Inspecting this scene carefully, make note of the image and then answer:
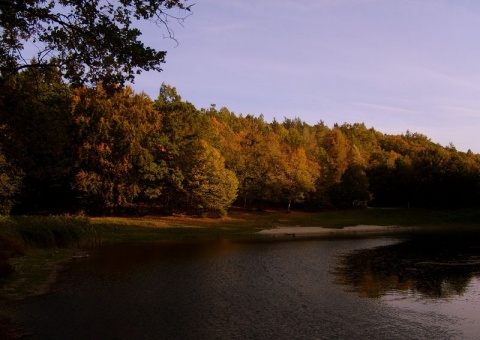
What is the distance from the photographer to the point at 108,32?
1205 cm

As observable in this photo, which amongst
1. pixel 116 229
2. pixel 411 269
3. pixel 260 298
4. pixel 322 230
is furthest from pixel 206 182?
pixel 260 298

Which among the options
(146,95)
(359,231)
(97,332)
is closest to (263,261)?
(97,332)

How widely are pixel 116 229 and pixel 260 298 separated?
30045 millimetres

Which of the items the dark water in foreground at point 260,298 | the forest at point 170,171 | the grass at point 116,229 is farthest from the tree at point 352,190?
the dark water in foreground at point 260,298

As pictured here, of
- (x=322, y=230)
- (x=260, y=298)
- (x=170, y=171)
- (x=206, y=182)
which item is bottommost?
(x=322, y=230)

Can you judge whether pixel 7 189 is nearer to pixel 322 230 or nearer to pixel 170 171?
pixel 170 171

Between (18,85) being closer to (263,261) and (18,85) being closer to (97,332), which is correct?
(97,332)

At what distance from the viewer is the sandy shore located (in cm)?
4882

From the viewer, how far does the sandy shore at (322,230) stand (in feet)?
160

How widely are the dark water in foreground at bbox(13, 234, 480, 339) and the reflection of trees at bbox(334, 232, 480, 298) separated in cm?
7

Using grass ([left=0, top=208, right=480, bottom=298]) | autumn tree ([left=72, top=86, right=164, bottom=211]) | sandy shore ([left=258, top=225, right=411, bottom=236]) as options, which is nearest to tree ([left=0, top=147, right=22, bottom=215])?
autumn tree ([left=72, top=86, right=164, bottom=211])

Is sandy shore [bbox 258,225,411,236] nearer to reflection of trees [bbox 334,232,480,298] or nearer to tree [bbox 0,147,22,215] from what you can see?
reflection of trees [bbox 334,232,480,298]

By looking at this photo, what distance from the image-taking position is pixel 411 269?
24.2 m

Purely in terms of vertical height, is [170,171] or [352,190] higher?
[170,171]
